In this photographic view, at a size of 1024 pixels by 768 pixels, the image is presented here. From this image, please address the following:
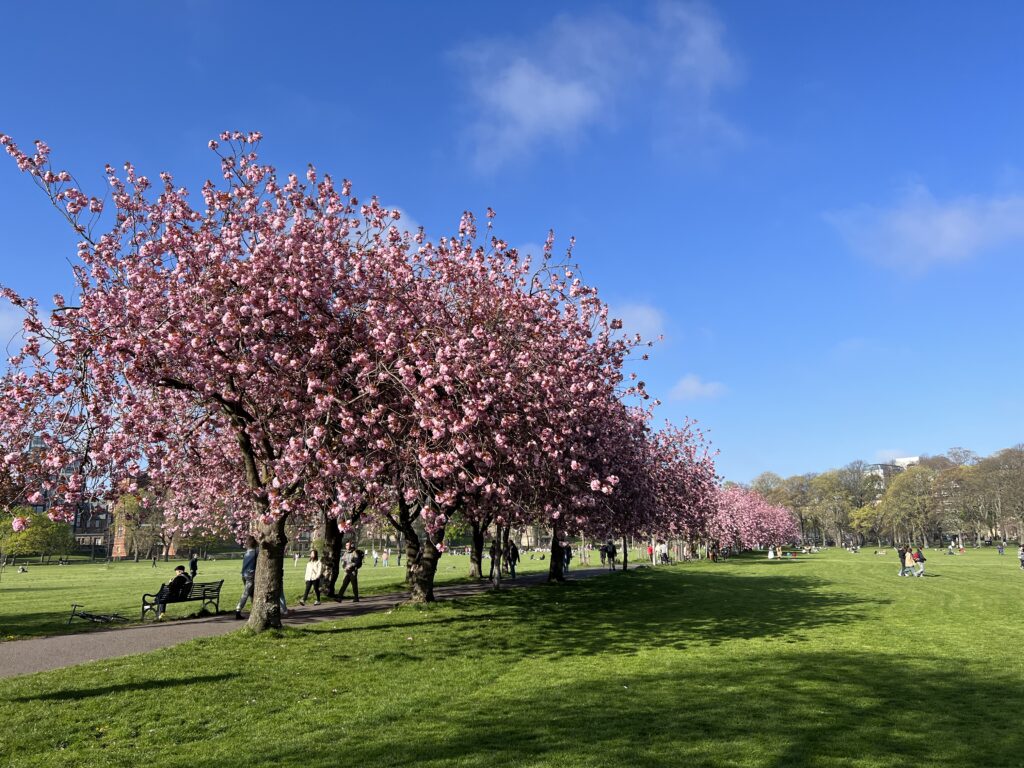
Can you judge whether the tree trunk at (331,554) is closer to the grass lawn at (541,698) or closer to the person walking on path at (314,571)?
the person walking on path at (314,571)

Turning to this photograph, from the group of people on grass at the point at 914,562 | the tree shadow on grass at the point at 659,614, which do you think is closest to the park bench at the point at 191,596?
the tree shadow on grass at the point at 659,614

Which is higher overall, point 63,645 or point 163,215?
point 163,215

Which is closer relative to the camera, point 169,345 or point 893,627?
point 169,345

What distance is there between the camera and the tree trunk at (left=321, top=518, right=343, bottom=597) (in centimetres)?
2641

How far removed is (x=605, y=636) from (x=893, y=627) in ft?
28.3

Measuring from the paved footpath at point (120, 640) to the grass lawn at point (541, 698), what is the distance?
1.27 m

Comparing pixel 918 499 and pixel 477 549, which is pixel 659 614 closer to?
pixel 477 549

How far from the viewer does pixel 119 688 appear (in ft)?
35.0

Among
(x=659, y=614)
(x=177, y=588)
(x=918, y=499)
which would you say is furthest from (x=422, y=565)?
(x=918, y=499)

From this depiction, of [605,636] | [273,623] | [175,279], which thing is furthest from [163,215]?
[605,636]

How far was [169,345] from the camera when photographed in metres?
13.2

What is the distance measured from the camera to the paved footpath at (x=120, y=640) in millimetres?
13180

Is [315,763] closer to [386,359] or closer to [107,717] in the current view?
[107,717]

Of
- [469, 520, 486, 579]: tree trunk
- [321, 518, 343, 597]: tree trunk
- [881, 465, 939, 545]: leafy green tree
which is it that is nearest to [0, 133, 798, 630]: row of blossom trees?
[321, 518, 343, 597]: tree trunk
